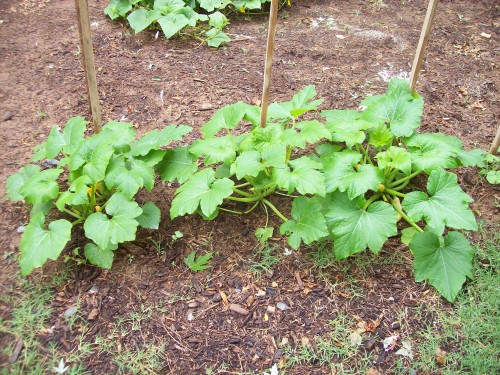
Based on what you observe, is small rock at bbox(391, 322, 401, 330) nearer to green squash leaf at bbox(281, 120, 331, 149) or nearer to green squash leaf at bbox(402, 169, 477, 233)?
green squash leaf at bbox(402, 169, 477, 233)

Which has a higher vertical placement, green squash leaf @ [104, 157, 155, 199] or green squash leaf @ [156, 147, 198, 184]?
green squash leaf @ [104, 157, 155, 199]

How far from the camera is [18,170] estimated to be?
125 inches

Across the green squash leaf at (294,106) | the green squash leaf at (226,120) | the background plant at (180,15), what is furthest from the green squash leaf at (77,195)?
the background plant at (180,15)

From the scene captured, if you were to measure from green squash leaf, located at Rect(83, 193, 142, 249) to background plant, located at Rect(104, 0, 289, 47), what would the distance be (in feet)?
7.48

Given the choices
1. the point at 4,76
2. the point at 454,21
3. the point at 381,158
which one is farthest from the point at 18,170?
the point at 454,21

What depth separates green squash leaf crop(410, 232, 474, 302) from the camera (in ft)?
8.52

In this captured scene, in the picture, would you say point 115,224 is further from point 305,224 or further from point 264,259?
point 305,224

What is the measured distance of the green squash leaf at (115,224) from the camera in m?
2.50

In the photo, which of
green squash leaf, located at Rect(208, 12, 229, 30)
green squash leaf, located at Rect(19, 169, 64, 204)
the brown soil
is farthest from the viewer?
green squash leaf, located at Rect(208, 12, 229, 30)

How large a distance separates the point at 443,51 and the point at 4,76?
408cm

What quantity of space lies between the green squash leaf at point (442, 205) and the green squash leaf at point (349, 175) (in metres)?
0.23

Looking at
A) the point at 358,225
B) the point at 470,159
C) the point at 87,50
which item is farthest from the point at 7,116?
the point at 470,159

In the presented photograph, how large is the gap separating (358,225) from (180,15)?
9.78ft

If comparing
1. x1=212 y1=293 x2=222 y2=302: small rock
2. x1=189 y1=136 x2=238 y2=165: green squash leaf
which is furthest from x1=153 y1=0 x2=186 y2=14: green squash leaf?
x1=212 y1=293 x2=222 y2=302: small rock
